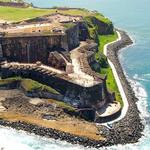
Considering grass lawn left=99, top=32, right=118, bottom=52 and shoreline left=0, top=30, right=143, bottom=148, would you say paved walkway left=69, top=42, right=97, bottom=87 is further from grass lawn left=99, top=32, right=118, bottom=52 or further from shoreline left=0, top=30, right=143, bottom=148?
grass lawn left=99, top=32, right=118, bottom=52

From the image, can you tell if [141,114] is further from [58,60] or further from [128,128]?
[58,60]

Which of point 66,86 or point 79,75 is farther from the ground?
point 79,75

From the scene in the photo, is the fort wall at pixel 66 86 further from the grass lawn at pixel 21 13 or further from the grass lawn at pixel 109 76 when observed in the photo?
the grass lawn at pixel 21 13

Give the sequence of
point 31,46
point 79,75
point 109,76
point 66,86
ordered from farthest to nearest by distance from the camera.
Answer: point 109,76, point 31,46, point 79,75, point 66,86

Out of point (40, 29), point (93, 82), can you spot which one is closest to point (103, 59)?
point (40, 29)

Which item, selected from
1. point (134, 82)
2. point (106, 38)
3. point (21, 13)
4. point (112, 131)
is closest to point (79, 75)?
point (112, 131)

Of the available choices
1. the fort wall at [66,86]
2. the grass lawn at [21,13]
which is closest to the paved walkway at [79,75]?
the fort wall at [66,86]

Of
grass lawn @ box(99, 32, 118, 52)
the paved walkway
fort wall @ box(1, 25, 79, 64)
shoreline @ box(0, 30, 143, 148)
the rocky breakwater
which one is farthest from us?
grass lawn @ box(99, 32, 118, 52)

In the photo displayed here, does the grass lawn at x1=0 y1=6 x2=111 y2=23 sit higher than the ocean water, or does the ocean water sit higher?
the grass lawn at x1=0 y1=6 x2=111 y2=23

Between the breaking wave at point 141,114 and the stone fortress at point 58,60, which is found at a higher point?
the stone fortress at point 58,60

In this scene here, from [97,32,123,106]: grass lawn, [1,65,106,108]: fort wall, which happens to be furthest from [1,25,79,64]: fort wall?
[97,32,123,106]: grass lawn
